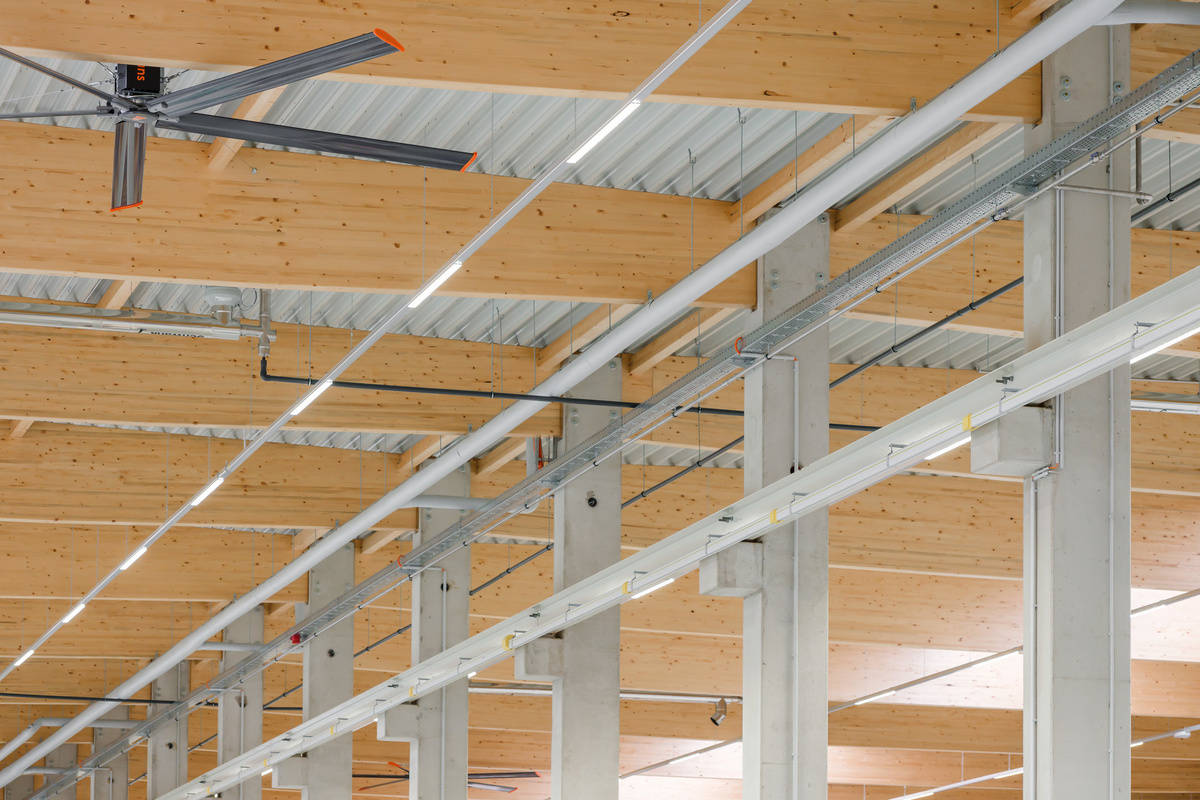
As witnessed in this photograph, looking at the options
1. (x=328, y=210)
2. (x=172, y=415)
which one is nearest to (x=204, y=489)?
(x=172, y=415)

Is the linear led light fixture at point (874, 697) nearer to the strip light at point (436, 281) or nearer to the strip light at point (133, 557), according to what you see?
the strip light at point (133, 557)

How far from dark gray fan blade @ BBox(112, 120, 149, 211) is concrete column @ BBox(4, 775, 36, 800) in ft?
Answer: 125

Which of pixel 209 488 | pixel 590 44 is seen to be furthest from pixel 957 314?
pixel 209 488

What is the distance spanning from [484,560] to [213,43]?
13867mm

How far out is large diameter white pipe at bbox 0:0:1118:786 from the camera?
29.9ft

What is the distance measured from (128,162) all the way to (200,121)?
415mm

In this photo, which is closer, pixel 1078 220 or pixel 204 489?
pixel 1078 220

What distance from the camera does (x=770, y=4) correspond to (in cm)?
1004

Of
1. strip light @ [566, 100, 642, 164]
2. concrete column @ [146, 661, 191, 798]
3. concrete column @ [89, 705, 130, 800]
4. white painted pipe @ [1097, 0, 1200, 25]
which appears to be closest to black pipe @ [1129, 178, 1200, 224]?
white painted pipe @ [1097, 0, 1200, 25]

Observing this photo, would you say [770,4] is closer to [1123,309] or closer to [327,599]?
[1123,309]

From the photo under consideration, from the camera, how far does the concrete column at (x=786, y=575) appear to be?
12875 millimetres

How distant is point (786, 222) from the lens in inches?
437

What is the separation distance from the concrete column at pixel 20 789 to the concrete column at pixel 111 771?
6031 millimetres

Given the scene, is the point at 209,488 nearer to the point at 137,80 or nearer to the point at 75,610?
the point at 75,610
